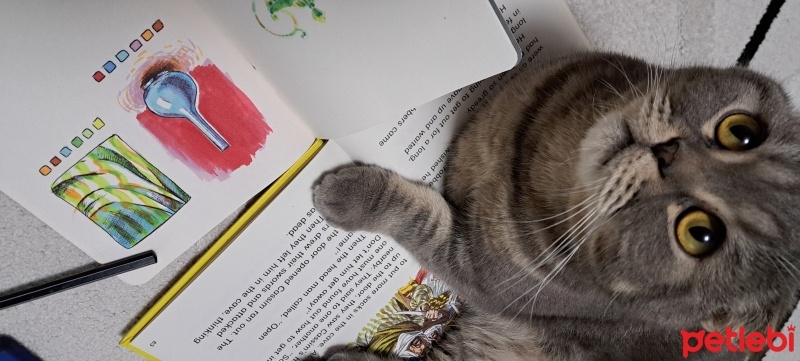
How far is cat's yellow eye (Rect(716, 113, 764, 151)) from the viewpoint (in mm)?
567

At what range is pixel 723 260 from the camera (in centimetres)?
55

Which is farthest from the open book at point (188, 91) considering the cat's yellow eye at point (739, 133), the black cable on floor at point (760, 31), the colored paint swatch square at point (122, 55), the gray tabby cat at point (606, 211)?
the black cable on floor at point (760, 31)

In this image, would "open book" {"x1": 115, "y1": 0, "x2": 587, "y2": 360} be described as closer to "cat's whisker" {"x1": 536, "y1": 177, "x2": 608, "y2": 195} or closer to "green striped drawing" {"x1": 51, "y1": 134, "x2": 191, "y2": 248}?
"green striped drawing" {"x1": 51, "y1": 134, "x2": 191, "y2": 248}

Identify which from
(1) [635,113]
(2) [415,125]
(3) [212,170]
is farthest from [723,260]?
(3) [212,170]

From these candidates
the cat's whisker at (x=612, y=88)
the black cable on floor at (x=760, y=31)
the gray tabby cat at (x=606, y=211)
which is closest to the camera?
the gray tabby cat at (x=606, y=211)

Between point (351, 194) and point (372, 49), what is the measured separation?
0.70 ft

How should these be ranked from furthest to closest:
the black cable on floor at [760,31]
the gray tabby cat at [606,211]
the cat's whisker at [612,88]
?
1. the black cable on floor at [760,31]
2. the cat's whisker at [612,88]
3. the gray tabby cat at [606,211]

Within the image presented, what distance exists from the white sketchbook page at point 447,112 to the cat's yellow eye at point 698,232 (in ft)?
1.08

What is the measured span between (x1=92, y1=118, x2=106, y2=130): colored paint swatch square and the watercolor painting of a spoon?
0.17 feet

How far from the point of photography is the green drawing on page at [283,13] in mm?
562

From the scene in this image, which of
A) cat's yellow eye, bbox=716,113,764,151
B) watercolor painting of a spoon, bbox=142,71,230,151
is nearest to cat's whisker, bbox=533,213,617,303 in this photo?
cat's yellow eye, bbox=716,113,764,151

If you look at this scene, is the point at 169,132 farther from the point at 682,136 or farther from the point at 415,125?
the point at 682,136

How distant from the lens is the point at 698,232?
1.82ft

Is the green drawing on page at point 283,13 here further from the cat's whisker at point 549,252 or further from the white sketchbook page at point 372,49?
the cat's whisker at point 549,252
